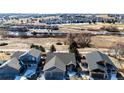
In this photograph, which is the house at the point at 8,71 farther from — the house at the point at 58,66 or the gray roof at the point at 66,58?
the gray roof at the point at 66,58

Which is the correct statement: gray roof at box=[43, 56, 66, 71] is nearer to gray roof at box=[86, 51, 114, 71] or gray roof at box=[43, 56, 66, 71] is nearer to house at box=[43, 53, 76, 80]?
house at box=[43, 53, 76, 80]

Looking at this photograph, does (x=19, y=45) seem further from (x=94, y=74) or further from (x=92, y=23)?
(x=92, y=23)

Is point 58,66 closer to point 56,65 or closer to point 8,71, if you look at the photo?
point 56,65

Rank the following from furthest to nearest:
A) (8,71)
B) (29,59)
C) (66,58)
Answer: (29,59) < (66,58) < (8,71)

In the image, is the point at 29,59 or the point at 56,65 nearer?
the point at 56,65

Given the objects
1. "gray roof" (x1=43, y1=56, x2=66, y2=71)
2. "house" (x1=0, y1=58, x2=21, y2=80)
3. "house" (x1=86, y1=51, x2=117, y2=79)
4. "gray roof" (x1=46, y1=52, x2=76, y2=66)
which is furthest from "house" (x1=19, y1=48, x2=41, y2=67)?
"house" (x1=86, y1=51, x2=117, y2=79)

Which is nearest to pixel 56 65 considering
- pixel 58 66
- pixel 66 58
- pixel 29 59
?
pixel 58 66
